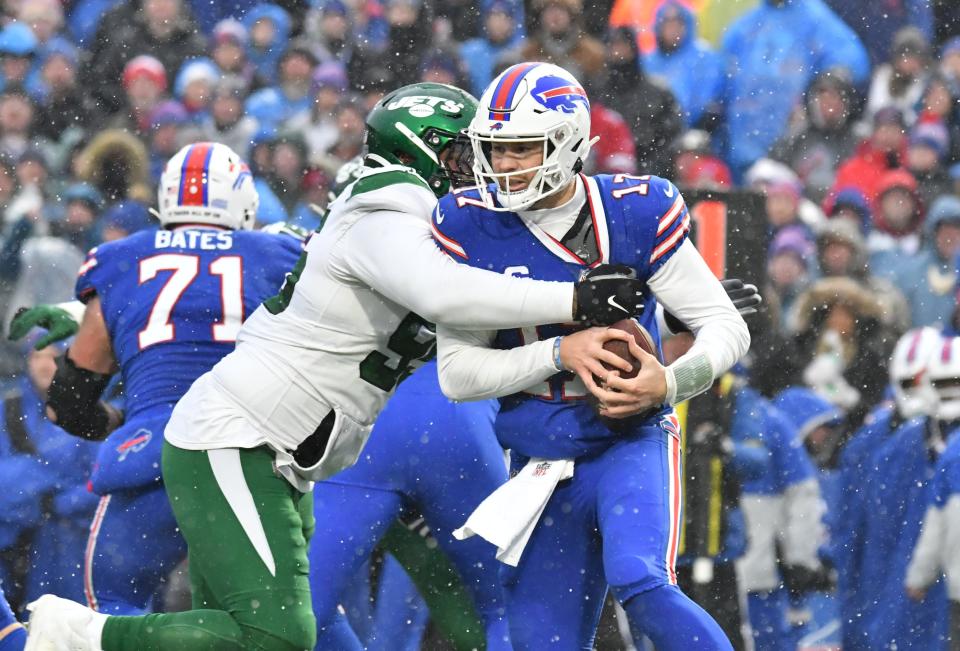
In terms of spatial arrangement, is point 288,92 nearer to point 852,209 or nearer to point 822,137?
point 822,137

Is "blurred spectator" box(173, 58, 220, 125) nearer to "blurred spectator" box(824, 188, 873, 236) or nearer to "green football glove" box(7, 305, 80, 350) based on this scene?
"blurred spectator" box(824, 188, 873, 236)

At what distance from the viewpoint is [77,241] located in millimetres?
9250

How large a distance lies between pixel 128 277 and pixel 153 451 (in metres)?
0.56

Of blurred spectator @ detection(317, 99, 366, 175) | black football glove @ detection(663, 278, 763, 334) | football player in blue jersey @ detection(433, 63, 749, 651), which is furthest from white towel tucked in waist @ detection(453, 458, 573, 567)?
blurred spectator @ detection(317, 99, 366, 175)

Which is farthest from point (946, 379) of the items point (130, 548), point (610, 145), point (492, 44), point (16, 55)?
point (16, 55)

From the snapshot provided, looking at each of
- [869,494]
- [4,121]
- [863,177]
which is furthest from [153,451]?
[863,177]

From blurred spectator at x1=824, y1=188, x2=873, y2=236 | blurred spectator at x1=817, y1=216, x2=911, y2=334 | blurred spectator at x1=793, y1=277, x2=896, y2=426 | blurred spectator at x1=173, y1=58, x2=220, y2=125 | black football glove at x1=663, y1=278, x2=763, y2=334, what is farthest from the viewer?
blurred spectator at x1=173, y1=58, x2=220, y2=125

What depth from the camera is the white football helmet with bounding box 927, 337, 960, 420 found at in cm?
755

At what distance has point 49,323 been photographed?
587cm

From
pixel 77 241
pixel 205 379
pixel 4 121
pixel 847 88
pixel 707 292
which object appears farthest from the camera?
pixel 847 88

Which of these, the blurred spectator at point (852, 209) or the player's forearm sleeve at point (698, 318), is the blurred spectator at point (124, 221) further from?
the player's forearm sleeve at point (698, 318)

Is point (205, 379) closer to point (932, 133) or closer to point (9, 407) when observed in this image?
point (9, 407)

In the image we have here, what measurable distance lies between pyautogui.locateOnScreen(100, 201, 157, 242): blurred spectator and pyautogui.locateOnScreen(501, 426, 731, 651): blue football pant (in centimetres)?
500

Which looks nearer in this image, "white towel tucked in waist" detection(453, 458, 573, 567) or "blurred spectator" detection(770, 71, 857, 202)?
"white towel tucked in waist" detection(453, 458, 573, 567)
